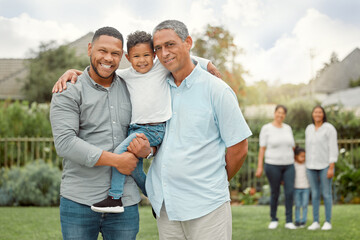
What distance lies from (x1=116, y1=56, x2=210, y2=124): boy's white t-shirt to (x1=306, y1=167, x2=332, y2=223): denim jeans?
16.1 ft

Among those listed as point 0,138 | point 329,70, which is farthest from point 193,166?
point 329,70

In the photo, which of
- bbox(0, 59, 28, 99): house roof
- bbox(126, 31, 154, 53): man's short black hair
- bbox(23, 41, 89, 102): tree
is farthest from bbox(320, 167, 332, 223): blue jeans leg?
bbox(0, 59, 28, 99): house roof

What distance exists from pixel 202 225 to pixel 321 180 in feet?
16.1

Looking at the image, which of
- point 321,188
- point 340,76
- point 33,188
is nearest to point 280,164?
Answer: point 321,188

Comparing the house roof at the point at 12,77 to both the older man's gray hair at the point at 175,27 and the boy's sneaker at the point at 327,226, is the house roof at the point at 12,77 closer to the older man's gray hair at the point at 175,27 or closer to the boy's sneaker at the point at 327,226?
the boy's sneaker at the point at 327,226

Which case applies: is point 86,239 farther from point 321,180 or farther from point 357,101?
point 357,101

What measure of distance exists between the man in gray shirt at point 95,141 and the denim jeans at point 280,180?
183 inches

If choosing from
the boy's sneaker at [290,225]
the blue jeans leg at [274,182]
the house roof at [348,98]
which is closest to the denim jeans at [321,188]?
the boy's sneaker at [290,225]

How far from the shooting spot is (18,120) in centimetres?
1091

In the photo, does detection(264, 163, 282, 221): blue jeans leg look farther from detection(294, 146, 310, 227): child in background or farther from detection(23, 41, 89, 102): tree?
detection(23, 41, 89, 102): tree

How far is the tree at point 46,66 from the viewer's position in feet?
79.4

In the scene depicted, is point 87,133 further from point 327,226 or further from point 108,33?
point 327,226

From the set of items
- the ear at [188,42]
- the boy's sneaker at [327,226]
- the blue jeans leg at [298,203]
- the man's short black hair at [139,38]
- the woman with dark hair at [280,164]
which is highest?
the man's short black hair at [139,38]

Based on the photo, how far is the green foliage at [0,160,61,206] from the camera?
8.98 m
